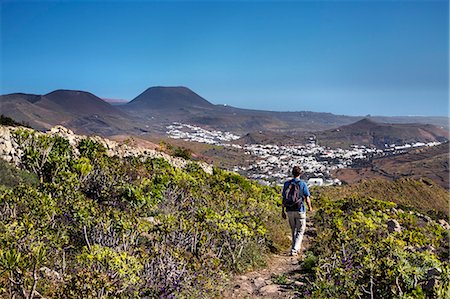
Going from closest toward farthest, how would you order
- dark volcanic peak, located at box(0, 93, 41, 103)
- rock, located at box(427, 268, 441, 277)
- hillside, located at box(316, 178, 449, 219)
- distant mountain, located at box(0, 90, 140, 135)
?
1. rock, located at box(427, 268, 441, 277)
2. hillside, located at box(316, 178, 449, 219)
3. distant mountain, located at box(0, 90, 140, 135)
4. dark volcanic peak, located at box(0, 93, 41, 103)

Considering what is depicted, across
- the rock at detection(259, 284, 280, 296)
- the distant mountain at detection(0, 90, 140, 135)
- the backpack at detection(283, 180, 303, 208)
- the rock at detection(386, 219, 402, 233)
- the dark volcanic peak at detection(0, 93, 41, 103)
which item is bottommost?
the rock at detection(259, 284, 280, 296)

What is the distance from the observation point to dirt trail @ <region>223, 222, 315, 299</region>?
18.2 feet

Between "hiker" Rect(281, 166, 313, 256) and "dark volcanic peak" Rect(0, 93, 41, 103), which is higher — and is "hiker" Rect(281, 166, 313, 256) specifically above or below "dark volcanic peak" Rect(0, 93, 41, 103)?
below

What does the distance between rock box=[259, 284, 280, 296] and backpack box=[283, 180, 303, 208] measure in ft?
6.55

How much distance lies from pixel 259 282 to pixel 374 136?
18987cm

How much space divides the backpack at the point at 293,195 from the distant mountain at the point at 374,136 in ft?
508

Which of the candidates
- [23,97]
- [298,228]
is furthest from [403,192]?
[23,97]

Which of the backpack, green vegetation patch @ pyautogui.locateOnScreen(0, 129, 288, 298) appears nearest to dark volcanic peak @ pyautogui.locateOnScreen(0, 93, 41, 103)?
green vegetation patch @ pyautogui.locateOnScreen(0, 129, 288, 298)

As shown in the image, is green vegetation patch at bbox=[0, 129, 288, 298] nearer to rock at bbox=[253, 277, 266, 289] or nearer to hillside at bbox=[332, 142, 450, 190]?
rock at bbox=[253, 277, 266, 289]

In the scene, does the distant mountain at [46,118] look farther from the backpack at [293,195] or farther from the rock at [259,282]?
the rock at [259,282]

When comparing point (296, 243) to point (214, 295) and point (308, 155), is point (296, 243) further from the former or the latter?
point (308, 155)

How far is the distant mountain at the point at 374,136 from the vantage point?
168500 millimetres

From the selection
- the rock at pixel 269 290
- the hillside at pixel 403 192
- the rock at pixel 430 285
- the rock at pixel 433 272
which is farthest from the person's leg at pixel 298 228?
the hillside at pixel 403 192

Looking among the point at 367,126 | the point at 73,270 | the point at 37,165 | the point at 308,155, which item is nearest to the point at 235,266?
the point at 73,270
